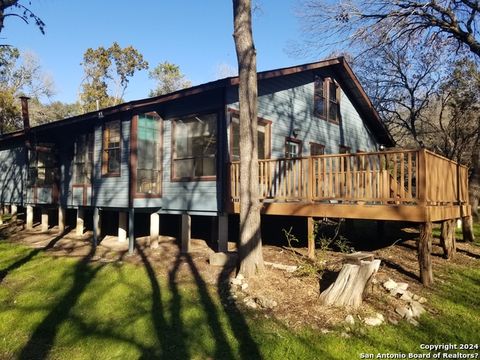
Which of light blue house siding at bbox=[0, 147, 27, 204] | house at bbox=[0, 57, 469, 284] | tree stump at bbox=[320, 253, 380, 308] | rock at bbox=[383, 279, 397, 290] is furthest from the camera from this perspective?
light blue house siding at bbox=[0, 147, 27, 204]

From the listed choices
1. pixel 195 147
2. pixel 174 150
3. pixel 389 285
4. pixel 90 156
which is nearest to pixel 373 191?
pixel 389 285

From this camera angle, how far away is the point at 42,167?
15.6m

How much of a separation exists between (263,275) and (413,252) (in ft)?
16.6

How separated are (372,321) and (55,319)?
16.9ft

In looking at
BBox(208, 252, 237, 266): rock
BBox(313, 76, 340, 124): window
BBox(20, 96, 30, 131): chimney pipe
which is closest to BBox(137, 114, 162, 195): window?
BBox(208, 252, 237, 266): rock

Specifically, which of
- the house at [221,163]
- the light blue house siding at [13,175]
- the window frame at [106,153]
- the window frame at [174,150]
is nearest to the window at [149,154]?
the house at [221,163]

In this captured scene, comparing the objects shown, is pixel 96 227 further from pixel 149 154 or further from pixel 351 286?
pixel 351 286

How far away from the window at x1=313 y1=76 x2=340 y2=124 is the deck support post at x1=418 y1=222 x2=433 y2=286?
309 inches

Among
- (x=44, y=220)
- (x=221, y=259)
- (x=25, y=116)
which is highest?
(x=25, y=116)

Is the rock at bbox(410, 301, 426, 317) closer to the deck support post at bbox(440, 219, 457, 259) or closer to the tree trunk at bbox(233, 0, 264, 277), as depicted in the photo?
the tree trunk at bbox(233, 0, 264, 277)

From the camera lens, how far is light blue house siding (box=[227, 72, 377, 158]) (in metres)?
11.9

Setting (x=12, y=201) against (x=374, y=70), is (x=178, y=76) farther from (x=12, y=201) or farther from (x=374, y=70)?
(x=12, y=201)

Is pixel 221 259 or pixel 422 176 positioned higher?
pixel 422 176

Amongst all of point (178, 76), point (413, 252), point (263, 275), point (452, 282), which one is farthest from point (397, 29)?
point (178, 76)
